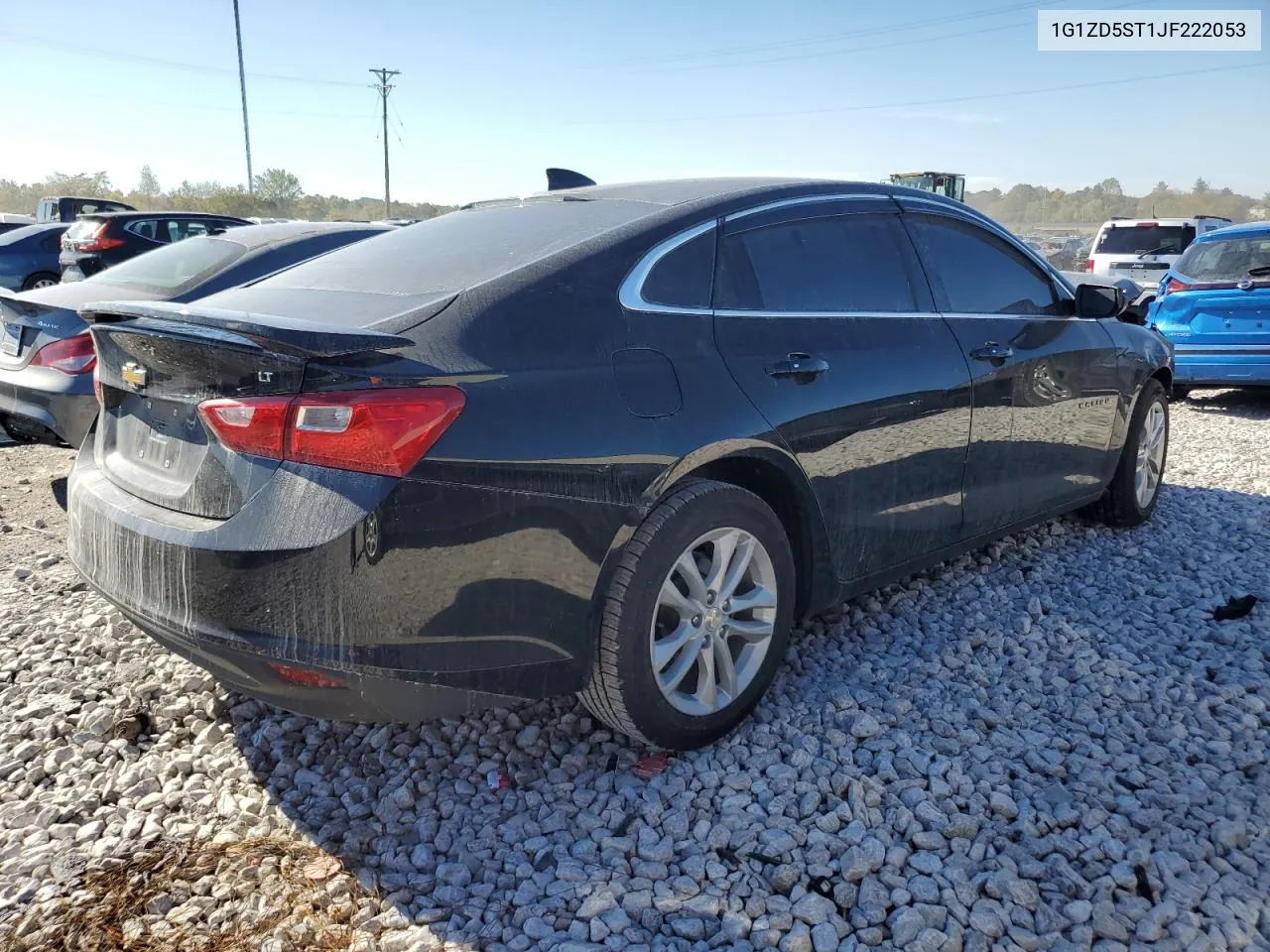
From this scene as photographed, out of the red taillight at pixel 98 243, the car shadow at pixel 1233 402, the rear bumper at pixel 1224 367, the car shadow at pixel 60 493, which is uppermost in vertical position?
the red taillight at pixel 98 243

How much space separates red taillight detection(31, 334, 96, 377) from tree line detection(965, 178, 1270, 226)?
3188 inches

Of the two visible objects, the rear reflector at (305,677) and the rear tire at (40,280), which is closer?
the rear reflector at (305,677)

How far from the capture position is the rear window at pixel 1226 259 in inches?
339

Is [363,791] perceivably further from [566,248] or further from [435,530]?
[566,248]

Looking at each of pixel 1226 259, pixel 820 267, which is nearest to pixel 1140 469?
pixel 820 267

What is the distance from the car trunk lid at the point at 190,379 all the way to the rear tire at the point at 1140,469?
13.2 ft

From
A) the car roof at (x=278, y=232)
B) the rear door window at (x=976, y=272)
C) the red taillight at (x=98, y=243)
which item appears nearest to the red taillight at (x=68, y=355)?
the car roof at (x=278, y=232)

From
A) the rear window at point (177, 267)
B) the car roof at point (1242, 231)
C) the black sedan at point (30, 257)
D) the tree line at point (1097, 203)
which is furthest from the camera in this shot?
the tree line at point (1097, 203)

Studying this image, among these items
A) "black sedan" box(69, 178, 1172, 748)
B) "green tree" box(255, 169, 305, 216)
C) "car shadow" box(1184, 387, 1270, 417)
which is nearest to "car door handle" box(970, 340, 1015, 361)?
"black sedan" box(69, 178, 1172, 748)

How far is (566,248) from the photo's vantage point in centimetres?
279

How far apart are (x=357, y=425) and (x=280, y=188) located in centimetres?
7509

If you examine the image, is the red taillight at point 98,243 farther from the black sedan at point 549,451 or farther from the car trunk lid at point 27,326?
the black sedan at point 549,451

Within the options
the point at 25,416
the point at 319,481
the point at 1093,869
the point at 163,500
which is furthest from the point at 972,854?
the point at 25,416

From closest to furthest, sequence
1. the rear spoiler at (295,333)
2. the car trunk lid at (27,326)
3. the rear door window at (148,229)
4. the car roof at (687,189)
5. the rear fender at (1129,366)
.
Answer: the rear spoiler at (295,333), the car roof at (687,189), the rear fender at (1129,366), the car trunk lid at (27,326), the rear door window at (148,229)
